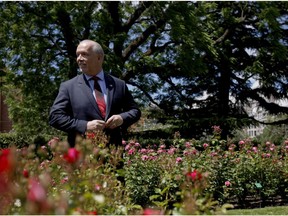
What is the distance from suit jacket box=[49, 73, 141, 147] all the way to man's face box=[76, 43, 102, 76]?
0.09 meters

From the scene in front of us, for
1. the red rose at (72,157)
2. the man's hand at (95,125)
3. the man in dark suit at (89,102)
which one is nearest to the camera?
the red rose at (72,157)

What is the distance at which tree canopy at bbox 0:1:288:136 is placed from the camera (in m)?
12.6

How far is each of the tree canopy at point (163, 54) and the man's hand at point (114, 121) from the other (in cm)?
881

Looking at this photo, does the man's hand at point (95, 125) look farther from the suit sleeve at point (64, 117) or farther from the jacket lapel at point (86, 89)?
the jacket lapel at point (86, 89)

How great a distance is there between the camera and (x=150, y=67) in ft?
45.9

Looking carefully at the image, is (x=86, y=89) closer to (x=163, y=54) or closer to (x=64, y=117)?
(x=64, y=117)

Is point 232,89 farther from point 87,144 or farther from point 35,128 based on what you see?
point 87,144

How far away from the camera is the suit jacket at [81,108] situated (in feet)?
9.69

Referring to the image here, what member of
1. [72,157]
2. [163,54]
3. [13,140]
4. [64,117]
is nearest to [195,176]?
[72,157]

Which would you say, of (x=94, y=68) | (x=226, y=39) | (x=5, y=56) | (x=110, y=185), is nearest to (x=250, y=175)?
(x=94, y=68)

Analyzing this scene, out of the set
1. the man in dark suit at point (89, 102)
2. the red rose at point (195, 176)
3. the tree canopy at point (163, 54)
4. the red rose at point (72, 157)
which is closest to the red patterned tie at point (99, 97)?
the man in dark suit at point (89, 102)

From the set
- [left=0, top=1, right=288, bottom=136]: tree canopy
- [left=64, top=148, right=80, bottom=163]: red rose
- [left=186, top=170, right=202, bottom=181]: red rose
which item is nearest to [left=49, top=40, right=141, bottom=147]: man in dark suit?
[left=186, top=170, right=202, bottom=181]: red rose

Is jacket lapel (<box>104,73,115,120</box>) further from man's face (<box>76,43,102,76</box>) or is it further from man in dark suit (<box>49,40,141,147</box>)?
man's face (<box>76,43,102,76</box>)

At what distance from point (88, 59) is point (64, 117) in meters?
0.44
